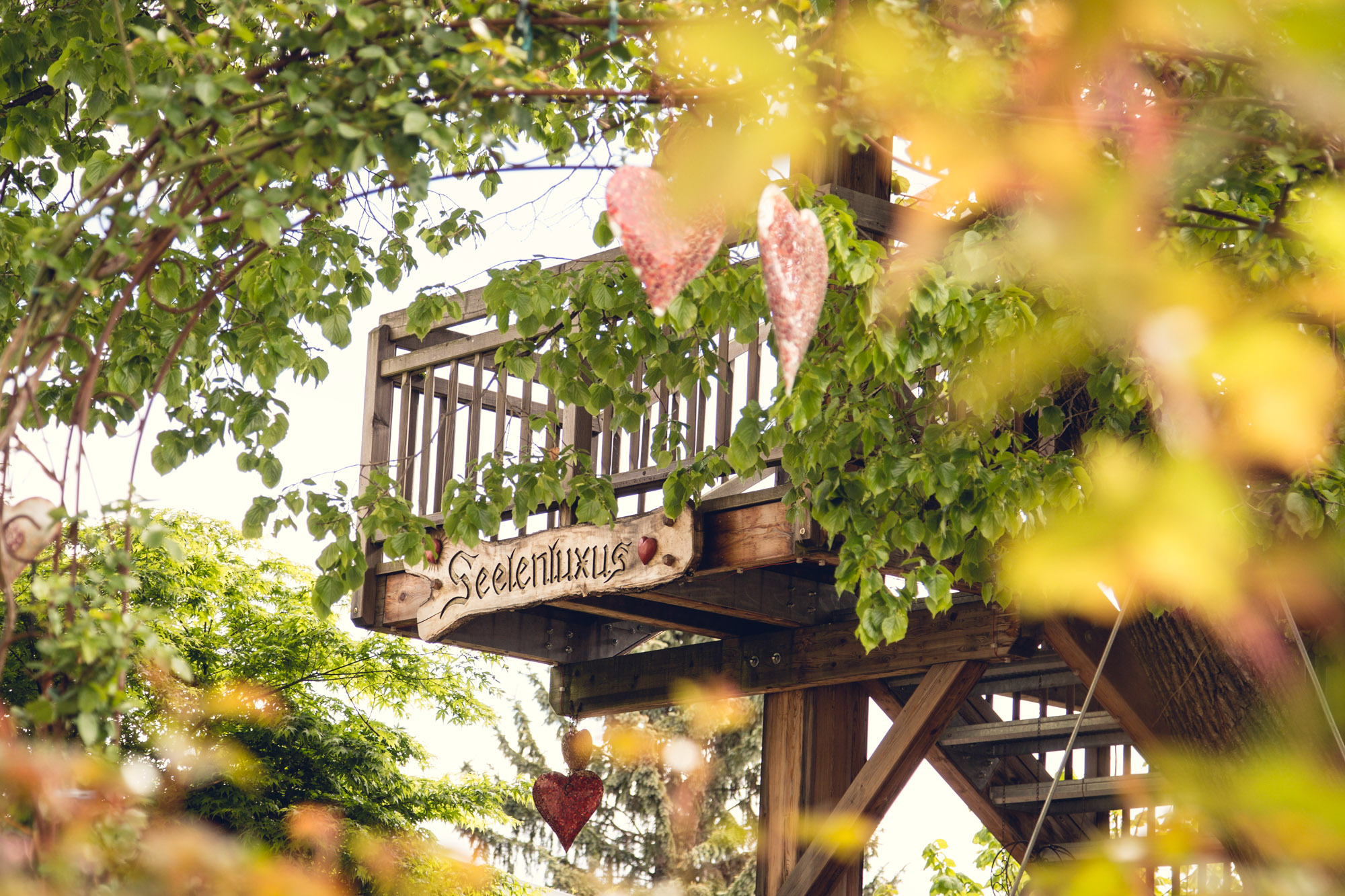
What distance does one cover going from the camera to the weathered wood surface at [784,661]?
5.46 m

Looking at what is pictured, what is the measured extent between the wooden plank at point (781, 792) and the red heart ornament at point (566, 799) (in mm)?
1503

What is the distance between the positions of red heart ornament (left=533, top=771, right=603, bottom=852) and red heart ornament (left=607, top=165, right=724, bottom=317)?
5310 millimetres

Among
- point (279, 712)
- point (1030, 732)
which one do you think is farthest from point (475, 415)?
point (279, 712)

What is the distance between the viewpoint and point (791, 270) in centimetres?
232

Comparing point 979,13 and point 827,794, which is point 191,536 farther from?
point 979,13

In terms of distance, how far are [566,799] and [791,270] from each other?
5541mm

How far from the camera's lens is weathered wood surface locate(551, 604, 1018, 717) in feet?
17.9

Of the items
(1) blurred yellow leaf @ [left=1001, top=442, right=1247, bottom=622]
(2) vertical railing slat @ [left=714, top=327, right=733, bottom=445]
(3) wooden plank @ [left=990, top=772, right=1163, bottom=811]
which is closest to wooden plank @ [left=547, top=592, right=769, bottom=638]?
(2) vertical railing slat @ [left=714, top=327, right=733, bottom=445]

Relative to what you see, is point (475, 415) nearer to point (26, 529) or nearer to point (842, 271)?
point (842, 271)

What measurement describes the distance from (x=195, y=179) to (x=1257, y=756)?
332 cm

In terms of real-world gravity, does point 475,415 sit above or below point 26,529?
above

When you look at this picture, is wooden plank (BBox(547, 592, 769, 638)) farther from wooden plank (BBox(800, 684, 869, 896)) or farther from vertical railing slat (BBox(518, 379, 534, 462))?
vertical railing slat (BBox(518, 379, 534, 462))

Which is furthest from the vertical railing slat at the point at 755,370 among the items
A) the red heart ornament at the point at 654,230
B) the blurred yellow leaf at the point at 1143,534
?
the blurred yellow leaf at the point at 1143,534

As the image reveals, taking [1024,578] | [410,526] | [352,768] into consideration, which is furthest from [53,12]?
[352,768]
